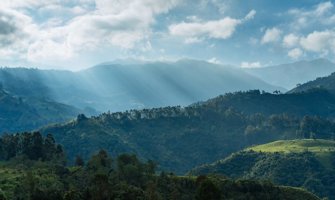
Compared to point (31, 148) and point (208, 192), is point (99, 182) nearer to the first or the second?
point (208, 192)

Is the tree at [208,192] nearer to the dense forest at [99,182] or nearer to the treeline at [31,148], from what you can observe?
the dense forest at [99,182]

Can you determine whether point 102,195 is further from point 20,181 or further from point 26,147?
point 26,147

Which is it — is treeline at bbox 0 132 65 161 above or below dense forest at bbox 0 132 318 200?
above

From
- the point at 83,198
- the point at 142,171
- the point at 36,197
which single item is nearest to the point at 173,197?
the point at 142,171

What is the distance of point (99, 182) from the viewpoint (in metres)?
99.7

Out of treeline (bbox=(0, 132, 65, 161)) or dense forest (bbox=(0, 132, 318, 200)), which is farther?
treeline (bbox=(0, 132, 65, 161))

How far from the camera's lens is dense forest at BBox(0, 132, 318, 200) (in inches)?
3898

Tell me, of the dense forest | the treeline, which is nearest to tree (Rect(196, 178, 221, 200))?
the dense forest

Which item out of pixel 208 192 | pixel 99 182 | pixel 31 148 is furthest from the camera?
pixel 31 148

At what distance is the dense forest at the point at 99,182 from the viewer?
99000 mm

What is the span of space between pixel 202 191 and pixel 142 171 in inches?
1915

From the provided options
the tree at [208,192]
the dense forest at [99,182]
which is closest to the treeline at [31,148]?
the dense forest at [99,182]

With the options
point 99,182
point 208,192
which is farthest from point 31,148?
point 208,192

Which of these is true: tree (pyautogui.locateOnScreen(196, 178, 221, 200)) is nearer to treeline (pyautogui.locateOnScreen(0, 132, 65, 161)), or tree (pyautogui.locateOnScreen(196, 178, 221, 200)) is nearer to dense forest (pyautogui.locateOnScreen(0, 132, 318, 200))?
dense forest (pyautogui.locateOnScreen(0, 132, 318, 200))
